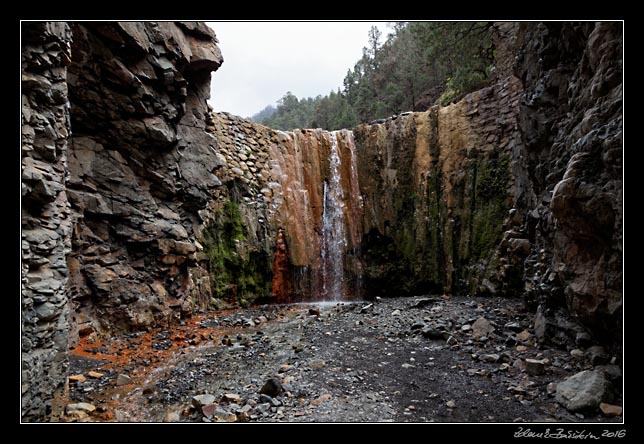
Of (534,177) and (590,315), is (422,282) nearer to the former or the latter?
(534,177)

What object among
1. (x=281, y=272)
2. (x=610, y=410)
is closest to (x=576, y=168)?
(x=610, y=410)

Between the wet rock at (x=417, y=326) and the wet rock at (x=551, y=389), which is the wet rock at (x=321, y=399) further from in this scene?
the wet rock at (x=417, y=326)

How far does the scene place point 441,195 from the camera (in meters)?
11.1

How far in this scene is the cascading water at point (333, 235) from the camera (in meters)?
12.7

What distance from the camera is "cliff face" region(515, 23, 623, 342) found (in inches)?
135

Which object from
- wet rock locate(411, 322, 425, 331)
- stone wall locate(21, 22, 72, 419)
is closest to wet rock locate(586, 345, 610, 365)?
wet rock locate(411, 322, 425, 331)

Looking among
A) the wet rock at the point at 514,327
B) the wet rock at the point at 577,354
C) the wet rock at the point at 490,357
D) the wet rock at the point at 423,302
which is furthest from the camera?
the wet rock at the point at 423,302

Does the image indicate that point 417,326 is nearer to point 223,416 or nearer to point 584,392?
point 584,392

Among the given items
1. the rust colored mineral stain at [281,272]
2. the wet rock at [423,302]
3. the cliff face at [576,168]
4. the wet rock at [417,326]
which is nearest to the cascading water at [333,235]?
the rust colored mineral stain at [281,272]

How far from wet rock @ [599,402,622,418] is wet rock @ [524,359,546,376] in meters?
0.99

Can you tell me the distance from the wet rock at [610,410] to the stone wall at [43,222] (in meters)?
5.47

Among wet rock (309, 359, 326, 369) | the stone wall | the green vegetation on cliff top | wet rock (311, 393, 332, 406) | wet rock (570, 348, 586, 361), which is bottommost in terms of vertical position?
wet rock (309, 359, 326, 369)

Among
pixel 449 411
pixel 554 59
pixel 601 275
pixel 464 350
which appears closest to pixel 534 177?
pixel 554 59

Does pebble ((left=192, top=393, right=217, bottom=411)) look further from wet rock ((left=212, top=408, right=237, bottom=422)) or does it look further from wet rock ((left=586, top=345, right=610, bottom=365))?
wet rock ((left=586, top=345, right=610, bottom=365))
